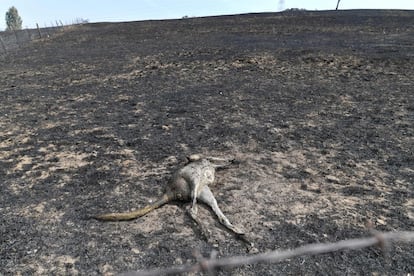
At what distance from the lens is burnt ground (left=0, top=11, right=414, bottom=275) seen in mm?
3555

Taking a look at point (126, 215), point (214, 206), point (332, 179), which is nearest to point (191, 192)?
point (214, 206)

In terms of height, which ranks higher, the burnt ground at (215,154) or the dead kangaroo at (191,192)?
the dead kangaroo at (191,192)

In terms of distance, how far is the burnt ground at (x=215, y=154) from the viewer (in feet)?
11.7

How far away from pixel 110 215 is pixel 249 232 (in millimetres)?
1297

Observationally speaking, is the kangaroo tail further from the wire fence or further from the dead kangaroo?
the wire fence

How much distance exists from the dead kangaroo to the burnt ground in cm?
8

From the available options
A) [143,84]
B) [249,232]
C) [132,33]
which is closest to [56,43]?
[132,33]

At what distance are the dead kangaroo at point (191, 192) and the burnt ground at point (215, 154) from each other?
0.25 ft

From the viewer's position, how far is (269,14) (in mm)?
23875

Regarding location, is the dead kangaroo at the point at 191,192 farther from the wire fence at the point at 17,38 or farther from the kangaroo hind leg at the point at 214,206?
the wire fence at the point at 17,38

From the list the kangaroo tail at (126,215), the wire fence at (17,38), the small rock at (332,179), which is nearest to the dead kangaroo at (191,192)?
the kangaroo tail at (126,215)

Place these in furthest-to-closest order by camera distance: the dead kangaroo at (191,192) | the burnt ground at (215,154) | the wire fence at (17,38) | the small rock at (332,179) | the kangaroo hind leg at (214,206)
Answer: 1. the wire fence at (17,38)
2. the small rock at (332,179)
3. the dead kangaroo at (191,192)
4. the kangaroo hind leg at (214,206)
5. the burnt ground at (215,154)

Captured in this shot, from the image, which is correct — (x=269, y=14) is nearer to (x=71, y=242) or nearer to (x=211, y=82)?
(x=211, y=82)

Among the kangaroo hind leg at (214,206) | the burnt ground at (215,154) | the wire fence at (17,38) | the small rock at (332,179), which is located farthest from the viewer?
the wire fence at (17,38)
